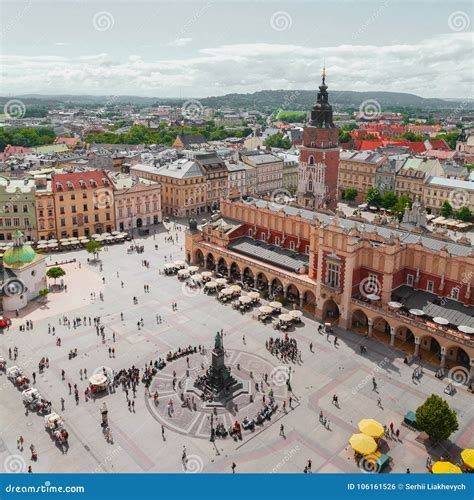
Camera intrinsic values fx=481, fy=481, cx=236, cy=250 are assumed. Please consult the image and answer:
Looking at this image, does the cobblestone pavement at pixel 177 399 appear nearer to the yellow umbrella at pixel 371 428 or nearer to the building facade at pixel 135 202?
the yellow umbrella at pixel 371 428

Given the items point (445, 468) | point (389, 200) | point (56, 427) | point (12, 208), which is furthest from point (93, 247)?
point (389, 200)

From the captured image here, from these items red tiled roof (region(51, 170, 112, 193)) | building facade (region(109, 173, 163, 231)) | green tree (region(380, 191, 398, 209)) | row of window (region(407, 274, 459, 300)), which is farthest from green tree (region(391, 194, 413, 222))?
red tiled roof (region(51, 170, 112, 193))

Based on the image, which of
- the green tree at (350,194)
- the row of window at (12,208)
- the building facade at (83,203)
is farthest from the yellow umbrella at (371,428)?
the green tree at (350,194)

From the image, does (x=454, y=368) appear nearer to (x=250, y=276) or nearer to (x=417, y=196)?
(x=250, y=276)

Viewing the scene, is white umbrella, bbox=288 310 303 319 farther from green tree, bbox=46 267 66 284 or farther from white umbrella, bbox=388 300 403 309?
green tree, bbox=46 267 66 284

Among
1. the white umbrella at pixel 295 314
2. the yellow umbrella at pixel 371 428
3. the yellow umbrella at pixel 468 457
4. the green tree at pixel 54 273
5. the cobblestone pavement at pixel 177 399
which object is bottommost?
the cobblestone pavement at pixel 177 399

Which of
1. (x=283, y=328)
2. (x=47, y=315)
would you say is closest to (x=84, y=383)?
(x=47, y=315)
